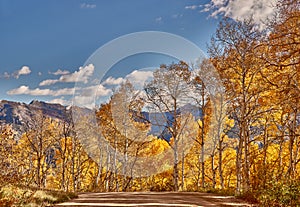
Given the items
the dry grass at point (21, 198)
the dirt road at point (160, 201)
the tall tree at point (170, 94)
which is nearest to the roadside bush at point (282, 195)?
the dirt road at point (160, 201)

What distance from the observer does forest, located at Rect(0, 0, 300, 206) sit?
399 inches

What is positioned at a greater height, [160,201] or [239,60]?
[239,60]

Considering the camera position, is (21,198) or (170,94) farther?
(170,94)

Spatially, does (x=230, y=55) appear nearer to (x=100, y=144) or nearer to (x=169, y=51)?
(x=169, y=51)

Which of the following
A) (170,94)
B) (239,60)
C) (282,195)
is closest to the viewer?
(282,195)

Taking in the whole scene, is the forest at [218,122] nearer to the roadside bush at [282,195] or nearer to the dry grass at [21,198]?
the roadside bush at [282,195]

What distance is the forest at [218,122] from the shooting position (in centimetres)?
1014

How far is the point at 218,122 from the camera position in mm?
19547

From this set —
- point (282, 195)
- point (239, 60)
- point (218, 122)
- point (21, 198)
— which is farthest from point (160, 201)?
point (218, 122)

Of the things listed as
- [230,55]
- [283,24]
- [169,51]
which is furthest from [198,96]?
[283,24]

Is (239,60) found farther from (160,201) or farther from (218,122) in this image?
(160,201)

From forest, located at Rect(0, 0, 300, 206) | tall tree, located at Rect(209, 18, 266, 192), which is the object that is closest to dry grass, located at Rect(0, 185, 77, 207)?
forest, located at Rect(0, 0, 300, 206)

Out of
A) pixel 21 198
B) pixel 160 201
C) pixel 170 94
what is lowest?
pixel 160 201

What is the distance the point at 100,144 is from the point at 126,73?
7056 millimetres
